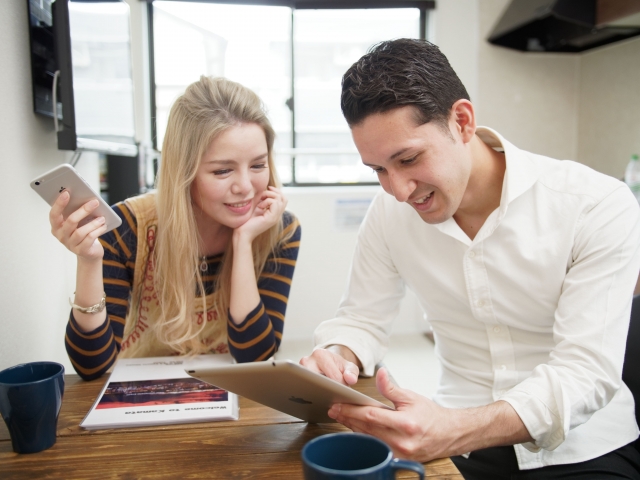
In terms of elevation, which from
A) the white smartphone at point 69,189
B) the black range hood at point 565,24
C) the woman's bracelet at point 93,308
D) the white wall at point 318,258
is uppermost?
the black range hood at point 565,24

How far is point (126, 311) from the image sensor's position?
50.9 inches

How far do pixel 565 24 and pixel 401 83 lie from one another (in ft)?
7.85

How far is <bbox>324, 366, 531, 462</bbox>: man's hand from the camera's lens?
0.72 meters

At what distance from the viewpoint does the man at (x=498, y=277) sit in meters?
0.88

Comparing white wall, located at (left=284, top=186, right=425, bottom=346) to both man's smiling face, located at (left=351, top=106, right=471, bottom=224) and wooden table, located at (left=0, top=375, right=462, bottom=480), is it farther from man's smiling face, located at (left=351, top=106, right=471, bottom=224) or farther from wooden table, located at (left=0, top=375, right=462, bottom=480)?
wooden table, located at (left=0, top=375, right=462, bottom=480)

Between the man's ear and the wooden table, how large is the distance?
0.60 meters

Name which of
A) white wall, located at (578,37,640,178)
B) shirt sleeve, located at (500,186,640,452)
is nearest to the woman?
shirt sleeve, located at (500,186,640,452)

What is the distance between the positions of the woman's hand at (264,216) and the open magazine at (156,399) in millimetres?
367

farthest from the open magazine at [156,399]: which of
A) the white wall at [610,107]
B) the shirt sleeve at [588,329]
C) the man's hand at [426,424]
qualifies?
the white wall at [610,107]

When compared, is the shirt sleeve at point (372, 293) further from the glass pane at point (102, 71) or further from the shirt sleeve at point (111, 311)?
the glass pane at point (102, 71)

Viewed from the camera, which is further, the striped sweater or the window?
the window

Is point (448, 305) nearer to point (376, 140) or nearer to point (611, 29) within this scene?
point (376, 140)

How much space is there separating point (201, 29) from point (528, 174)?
2898 millimetres

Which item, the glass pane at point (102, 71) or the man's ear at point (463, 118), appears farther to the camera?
the glass pane at point (102, 71)
